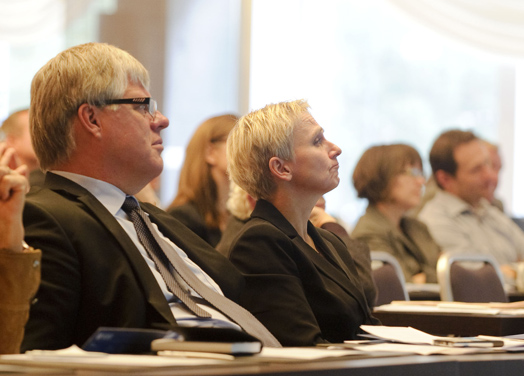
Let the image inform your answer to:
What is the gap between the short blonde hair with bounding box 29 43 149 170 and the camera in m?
1.78

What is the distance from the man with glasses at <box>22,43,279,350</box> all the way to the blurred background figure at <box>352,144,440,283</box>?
2.54 metres

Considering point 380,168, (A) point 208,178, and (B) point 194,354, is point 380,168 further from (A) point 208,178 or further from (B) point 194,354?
(B) point 194,354

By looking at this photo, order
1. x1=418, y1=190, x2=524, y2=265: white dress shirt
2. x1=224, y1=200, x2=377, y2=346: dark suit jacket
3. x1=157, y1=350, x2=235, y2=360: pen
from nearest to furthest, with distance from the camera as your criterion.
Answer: x1=157, y1=350, x2=235, y2=360: pen < x1=224, y1=200, x2=377, y2=346: dark suit jacket < x1=418, y1=190, x2=524, y2=265: white dress shirt

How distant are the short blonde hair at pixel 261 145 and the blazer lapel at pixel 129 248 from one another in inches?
24.6

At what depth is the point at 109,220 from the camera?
1.65m

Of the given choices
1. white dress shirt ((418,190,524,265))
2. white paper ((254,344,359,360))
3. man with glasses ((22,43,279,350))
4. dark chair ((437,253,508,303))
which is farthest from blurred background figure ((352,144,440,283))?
white paper ((254,344,359,360))

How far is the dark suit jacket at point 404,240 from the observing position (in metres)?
4.33

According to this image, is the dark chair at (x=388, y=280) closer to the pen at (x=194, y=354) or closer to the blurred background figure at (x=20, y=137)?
the blurred background figure at (x=20, y=137)

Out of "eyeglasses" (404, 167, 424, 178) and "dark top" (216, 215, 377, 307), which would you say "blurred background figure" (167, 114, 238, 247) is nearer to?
"dark top" (216, 215, 377, 307)

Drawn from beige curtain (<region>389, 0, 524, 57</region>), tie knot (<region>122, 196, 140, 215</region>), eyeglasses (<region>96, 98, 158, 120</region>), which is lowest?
tie knot (<region>122, 196, 140, 215</region>)

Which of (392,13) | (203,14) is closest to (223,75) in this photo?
(203,14)

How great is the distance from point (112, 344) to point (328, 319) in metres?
0.90

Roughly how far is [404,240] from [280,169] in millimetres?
2346

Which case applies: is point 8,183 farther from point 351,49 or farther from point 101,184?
point 351,49
